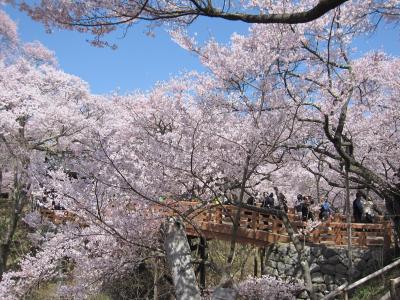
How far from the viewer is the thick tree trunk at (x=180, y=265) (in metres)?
3.42

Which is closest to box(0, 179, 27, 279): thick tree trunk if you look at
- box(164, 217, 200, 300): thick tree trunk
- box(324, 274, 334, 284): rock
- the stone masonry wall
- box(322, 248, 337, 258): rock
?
the stone masonry wall

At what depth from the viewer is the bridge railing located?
1235 centimetres

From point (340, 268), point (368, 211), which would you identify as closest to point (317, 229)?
point (340, 268)

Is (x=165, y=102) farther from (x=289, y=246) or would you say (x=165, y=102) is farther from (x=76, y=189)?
(x=76, y=189)

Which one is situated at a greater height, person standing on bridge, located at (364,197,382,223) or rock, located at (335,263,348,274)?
person standing on bridge, located at (364,197,382,223)

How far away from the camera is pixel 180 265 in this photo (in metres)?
3.48

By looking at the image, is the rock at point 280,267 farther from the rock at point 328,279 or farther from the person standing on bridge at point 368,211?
the person standing on bridge at point 368,211

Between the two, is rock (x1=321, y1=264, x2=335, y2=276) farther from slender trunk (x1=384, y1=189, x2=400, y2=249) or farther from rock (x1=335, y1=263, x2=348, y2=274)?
slender trunk (x1=384, y1=189, x2=400, y2=249)

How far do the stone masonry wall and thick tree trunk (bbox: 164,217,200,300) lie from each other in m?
9.54

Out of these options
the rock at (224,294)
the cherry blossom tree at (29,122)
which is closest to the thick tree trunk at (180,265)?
the rock at (224,294)

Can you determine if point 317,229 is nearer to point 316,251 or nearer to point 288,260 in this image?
point 316,251

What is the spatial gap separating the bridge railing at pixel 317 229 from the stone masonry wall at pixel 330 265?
34 centimetres

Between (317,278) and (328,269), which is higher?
(328,269)

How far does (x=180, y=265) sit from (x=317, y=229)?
10.0 m
